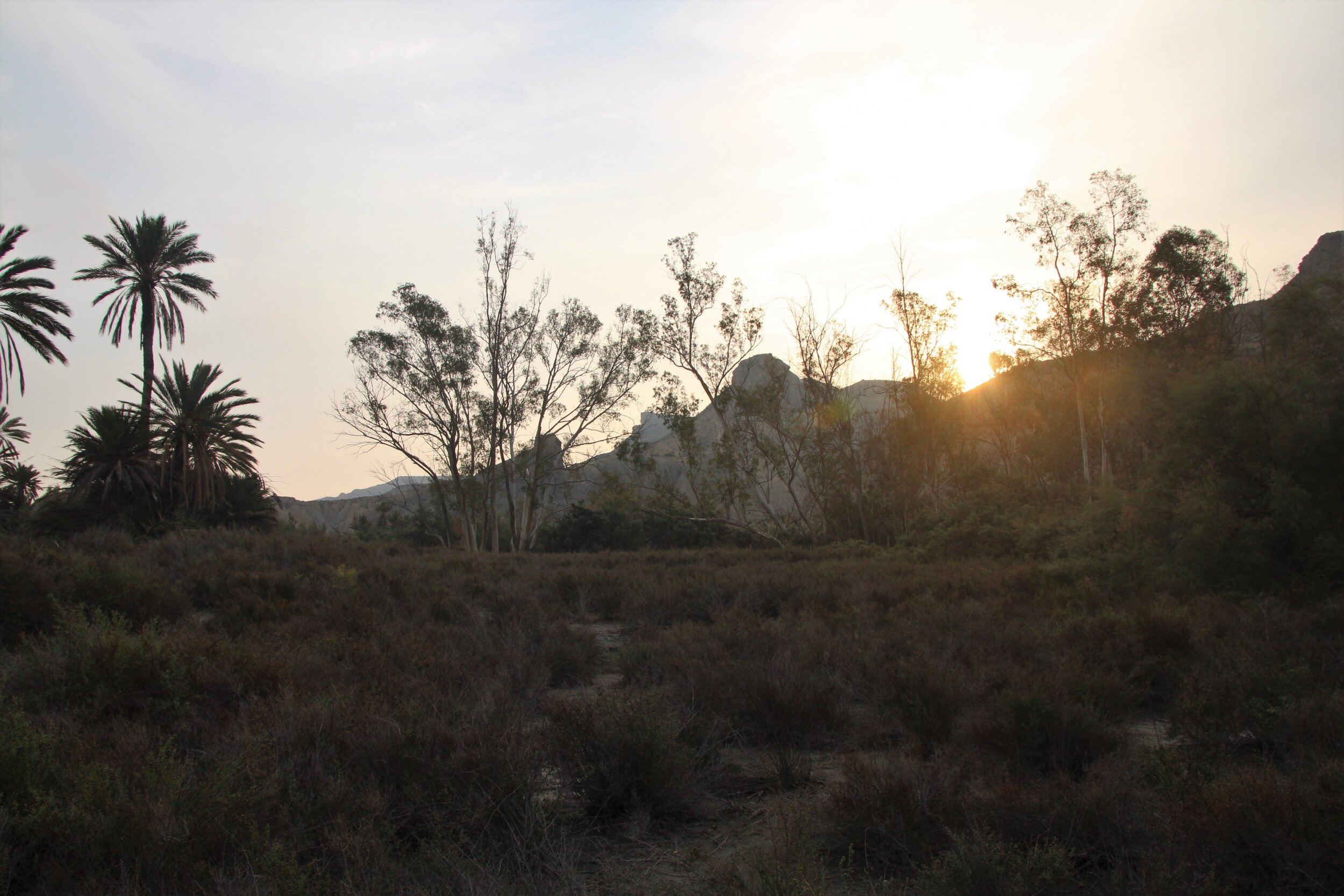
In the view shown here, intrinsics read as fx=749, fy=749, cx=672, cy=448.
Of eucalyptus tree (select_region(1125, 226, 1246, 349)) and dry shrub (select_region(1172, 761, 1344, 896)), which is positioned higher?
eucalyptus tree (select_region(1125, 226, 1246, 349))

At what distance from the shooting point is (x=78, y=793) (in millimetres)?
3100

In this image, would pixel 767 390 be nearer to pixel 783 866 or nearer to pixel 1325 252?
pixel 783 866

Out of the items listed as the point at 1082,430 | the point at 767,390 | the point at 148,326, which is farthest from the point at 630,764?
the point at 148,326

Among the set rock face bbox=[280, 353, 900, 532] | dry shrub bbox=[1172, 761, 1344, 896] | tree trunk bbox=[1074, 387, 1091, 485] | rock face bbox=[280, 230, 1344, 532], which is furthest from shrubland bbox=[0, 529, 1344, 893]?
tree trunk bbox=[1074, 387, 1091, 485]

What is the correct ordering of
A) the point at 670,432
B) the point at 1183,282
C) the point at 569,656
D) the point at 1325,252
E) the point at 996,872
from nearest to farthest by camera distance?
the point at 996,872
the point at 569,656
the point at 1183,282
the point at 670,432
the point at 1325,252

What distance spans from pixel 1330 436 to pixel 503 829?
29.5ft

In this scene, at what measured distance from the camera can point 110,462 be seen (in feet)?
77.0

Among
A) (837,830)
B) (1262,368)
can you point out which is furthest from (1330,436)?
(837,830)

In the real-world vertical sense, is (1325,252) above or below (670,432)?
above

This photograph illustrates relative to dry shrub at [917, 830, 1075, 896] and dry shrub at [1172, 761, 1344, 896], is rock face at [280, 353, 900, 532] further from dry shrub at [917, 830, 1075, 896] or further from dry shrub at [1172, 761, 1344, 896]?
dry shrub at [1172, 761, 1344, 896]

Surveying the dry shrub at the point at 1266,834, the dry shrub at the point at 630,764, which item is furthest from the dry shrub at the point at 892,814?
the dry shrub at the point at 1266,834

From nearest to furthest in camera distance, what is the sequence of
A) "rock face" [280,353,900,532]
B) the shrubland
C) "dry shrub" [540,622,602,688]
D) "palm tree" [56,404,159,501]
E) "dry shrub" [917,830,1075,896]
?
"dry shrub" [917,830,1075,896] → the shrubland → "dry shrub" [540,622,602,688] → "palm tree" [56,404,159,501] → "rock face" [280,353,900,532]

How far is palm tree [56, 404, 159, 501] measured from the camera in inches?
915

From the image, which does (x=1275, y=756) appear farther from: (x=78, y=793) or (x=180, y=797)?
(x=78, y=793)
